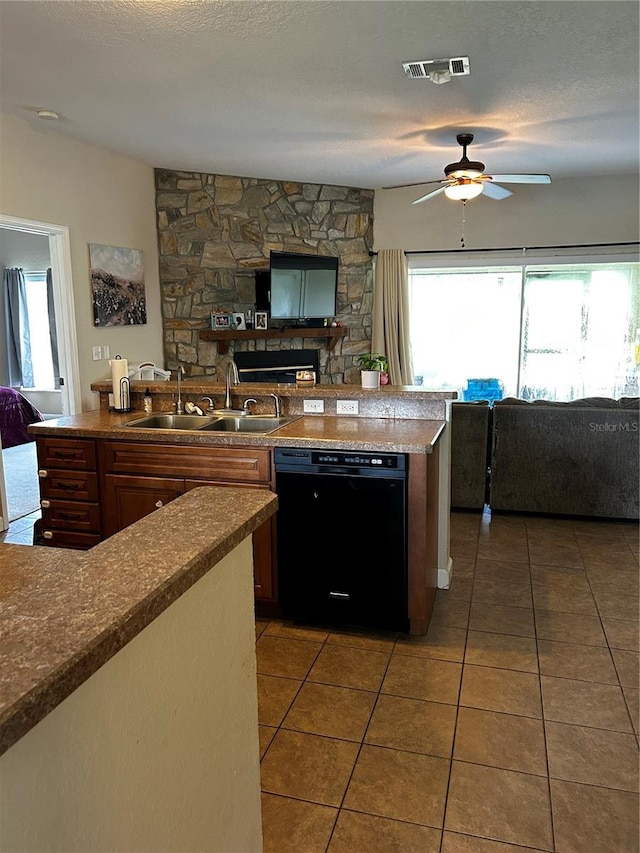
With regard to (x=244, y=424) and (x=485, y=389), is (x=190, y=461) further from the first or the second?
(x=485, y=389)

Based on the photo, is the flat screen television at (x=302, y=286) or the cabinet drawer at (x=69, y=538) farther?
the flat screen television at (x=302, y=286)

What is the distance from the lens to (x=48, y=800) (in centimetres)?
78

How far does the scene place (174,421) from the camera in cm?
368

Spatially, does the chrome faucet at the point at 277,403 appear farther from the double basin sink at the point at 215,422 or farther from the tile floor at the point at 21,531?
the tile floor at the point at 21,531

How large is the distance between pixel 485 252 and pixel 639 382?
2.05m

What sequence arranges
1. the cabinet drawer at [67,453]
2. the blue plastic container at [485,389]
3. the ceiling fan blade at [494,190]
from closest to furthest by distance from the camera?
the cabinet drawer at [67,453], the ceiling fan blade at [494,190], the blue plastic container at [485,389]

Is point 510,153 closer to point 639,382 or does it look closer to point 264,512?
point 639,382

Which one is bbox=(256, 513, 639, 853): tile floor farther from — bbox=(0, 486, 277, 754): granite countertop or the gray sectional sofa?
bbox=(0, 486, 277, 754): granite countertop

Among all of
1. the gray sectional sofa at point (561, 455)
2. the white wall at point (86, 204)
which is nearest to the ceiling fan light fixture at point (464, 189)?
the gray sectional sofa at point (561, 455)

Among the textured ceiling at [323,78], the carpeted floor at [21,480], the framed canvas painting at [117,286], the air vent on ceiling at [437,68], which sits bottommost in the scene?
the carpeted floor at [21,480]

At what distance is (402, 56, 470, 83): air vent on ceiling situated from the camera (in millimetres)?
3201

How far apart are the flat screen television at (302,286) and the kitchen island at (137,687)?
490cm

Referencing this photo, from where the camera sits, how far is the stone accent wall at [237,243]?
19.2 ft

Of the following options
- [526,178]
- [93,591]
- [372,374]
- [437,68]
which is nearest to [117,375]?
[372,374]
